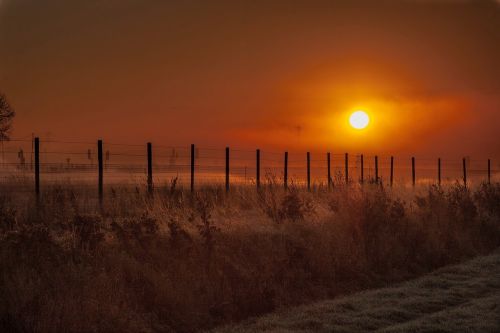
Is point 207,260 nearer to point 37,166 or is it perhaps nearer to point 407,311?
point 407,311

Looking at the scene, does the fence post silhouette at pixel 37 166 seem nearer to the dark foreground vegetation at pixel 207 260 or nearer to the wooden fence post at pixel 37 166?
the wooden fence post at pixel 37 166

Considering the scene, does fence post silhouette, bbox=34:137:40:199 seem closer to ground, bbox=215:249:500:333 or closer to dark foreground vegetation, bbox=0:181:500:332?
dark foreground vegetation, bbox=0:181:500:332

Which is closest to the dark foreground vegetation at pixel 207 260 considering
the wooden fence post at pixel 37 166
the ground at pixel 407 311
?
the ground at pixel 407 311

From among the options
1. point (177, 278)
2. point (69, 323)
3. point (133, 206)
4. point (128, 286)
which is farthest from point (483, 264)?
point (133, 206)

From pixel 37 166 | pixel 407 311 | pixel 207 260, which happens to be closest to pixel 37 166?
pixel 37 166

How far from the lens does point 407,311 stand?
818 centimetres

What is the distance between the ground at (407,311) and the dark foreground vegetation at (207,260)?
0.78 m

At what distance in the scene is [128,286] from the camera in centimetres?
862

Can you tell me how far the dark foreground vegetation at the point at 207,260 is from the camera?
7.74 metres

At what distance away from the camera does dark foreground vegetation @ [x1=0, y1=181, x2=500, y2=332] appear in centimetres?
774

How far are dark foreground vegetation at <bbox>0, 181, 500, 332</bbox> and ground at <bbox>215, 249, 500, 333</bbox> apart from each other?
775 millimetres

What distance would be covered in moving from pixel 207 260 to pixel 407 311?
3281mm

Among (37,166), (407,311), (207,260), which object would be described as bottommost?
(407,311)

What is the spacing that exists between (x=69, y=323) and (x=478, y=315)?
16.6 feet
